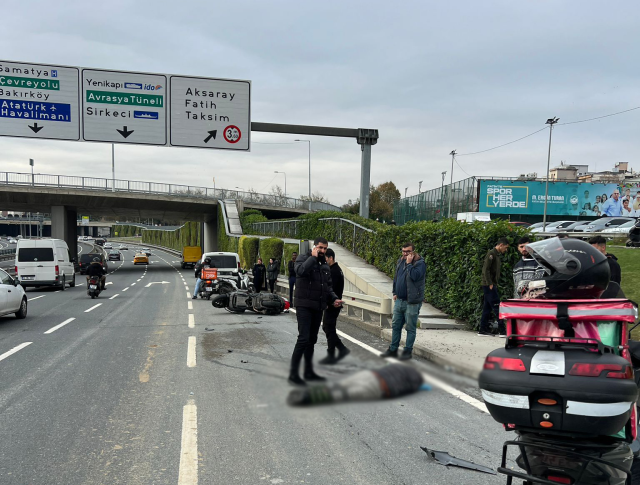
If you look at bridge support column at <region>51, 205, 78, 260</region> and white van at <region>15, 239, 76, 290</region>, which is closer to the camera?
white van at <region>15, 239, 76, 290</region>

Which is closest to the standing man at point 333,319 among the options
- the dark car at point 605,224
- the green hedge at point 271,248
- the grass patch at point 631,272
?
the grass patch at point 631,272

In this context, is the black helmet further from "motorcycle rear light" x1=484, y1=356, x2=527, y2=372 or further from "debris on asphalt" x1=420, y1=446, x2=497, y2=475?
"debris on asphalt" x1=420, y1=446, x2=497, y2=475

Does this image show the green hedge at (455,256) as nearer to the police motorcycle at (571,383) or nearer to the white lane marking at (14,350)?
the police motorcycle at (571,383)

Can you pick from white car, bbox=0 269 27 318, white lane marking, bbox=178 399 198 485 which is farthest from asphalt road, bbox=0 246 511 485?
white car, bbox=0 269 27 318

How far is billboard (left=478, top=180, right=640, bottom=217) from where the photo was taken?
5153 centimetres

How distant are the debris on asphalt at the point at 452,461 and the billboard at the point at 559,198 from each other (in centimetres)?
4996

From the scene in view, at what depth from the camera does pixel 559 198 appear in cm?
5219

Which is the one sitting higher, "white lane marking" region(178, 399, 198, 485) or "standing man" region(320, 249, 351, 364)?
"standing man" region(320, 249, 351, 364)

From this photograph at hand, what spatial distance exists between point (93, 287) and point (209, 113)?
839cm

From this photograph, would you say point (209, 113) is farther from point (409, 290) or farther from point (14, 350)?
point (409, 290)

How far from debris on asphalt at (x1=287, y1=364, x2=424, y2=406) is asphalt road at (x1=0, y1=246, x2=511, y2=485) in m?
0.08

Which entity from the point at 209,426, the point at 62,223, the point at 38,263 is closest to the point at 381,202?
the point at 62,223

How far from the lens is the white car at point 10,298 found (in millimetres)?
12078

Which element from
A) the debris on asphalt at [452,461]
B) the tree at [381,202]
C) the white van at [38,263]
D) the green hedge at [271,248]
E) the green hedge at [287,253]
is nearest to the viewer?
the debris on asphalt at [452,461]
